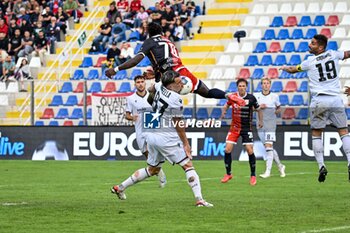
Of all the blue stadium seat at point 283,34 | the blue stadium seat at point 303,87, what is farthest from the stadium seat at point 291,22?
the blue stadium seat at point 303,87

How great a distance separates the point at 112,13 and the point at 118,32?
3.82 ft

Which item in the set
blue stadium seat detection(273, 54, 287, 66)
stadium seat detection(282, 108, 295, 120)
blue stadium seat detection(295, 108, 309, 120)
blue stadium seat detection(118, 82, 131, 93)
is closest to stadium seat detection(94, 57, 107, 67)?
blue stadium seat detection(118, 82, 131, 93)

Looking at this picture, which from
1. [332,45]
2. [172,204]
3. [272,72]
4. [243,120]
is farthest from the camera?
[332,45]

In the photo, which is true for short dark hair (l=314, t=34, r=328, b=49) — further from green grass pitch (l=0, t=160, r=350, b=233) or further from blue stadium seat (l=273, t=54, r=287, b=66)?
blue stadium seat (l=273, t=54, r=287, b=66)

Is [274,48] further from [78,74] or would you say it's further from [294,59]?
[78,74]

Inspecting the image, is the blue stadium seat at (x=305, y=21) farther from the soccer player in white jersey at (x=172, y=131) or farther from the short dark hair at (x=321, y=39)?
the soccer player in white jersey at (x=172, y=131)

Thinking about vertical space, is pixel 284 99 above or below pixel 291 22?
below

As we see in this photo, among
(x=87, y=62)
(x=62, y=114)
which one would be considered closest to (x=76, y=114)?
(x=62, y=114)

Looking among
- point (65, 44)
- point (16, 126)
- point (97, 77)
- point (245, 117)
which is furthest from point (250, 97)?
point (65, 44)

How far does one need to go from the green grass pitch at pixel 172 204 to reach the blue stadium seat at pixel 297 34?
11054 millimetres

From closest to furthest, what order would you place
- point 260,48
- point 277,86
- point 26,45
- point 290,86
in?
point 290,86 → point 277,86 → point 260,48 → point 26,45

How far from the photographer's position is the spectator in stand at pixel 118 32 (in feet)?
130

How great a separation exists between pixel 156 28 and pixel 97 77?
20.5 metres

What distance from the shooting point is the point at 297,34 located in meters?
36.2
